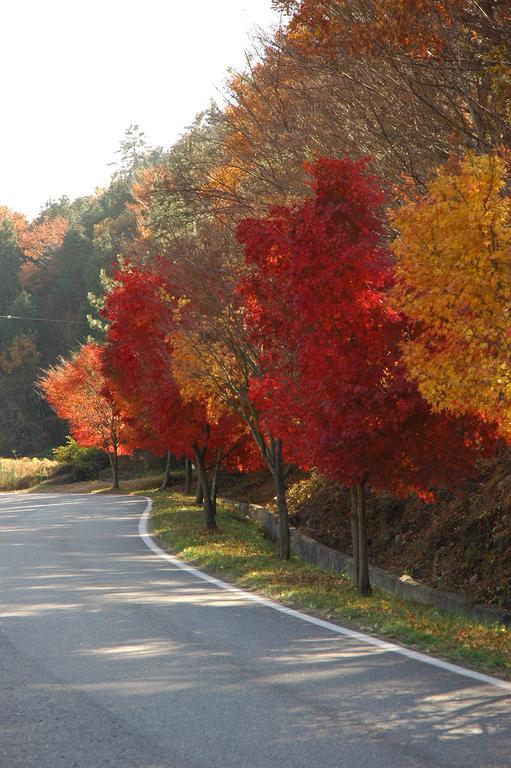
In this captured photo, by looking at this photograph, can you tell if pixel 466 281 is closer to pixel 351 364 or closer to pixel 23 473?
pixel 351 364

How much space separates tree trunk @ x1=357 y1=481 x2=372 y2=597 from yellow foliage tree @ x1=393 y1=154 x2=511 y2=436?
3740mm

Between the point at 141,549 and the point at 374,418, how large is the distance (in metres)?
8.05

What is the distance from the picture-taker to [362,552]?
510 inches

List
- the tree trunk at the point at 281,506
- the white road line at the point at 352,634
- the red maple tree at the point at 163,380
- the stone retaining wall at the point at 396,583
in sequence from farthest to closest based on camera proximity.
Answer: the red maple tree at the point at 163,380 → the tree trunk at the point at 281,506 → the stone retaining wall at the point at 396,583 → the white road line at the point at 352,634

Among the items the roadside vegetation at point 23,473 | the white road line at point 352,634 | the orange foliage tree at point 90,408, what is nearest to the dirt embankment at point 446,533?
the white road line at point 352,634

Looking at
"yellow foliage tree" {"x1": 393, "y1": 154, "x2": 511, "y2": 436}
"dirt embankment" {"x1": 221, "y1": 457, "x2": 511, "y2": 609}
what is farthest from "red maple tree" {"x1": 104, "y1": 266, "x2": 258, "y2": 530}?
"yellow foliage tree" {"x1": 393, "y1": 154, "x2": 511, "y2": 436}

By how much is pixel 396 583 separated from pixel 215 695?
9167mm

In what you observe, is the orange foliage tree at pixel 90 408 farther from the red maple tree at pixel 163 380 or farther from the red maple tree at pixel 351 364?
the red maple tree at pixel 351 364

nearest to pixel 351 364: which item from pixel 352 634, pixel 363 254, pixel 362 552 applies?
pixel 363 254

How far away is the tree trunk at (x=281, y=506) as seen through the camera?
1720cm

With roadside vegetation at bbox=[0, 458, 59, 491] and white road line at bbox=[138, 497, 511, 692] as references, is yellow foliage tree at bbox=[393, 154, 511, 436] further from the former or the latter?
roadside vegetation at bbox=[0, 458, 59, 491]

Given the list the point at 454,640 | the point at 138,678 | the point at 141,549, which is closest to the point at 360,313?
the point at 454,640

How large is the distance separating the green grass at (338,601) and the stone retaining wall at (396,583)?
0.64m

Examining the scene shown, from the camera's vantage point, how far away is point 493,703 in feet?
21.0
